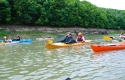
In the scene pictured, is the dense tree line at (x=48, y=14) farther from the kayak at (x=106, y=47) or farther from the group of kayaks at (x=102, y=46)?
the kayak at (x=106, y=47)

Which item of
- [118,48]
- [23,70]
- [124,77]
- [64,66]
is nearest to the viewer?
[124,77]

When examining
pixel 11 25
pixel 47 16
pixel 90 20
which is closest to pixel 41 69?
pixel 11 25

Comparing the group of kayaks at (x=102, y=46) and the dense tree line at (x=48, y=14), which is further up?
the dense tree line at (x=48, y=14)

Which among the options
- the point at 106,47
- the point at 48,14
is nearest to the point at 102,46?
the point at 106,47

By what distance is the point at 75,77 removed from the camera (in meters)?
9.78

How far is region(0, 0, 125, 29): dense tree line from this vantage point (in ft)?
165

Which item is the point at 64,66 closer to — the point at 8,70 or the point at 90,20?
the point at 8,70

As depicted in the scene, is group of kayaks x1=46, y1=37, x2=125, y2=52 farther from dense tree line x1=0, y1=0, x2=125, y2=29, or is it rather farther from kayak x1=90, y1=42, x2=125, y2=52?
dense tree line x1=0, y1=0, x2=125, y2=29

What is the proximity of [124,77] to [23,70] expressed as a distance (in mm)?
4726

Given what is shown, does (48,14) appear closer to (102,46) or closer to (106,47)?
(106,47)

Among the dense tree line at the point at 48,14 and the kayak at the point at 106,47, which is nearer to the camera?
the kayak at the point at 106,47

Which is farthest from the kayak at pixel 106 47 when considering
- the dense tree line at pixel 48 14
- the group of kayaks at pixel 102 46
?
the dense tree line at pixel 48 14

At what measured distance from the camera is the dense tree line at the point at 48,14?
50381 millimetres

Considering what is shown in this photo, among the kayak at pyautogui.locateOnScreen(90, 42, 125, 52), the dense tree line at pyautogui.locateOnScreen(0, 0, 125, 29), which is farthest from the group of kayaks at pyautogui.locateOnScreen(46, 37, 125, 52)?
the dense tree line at pyautogui.locateOnScreen(0, 0, 125, 29)
